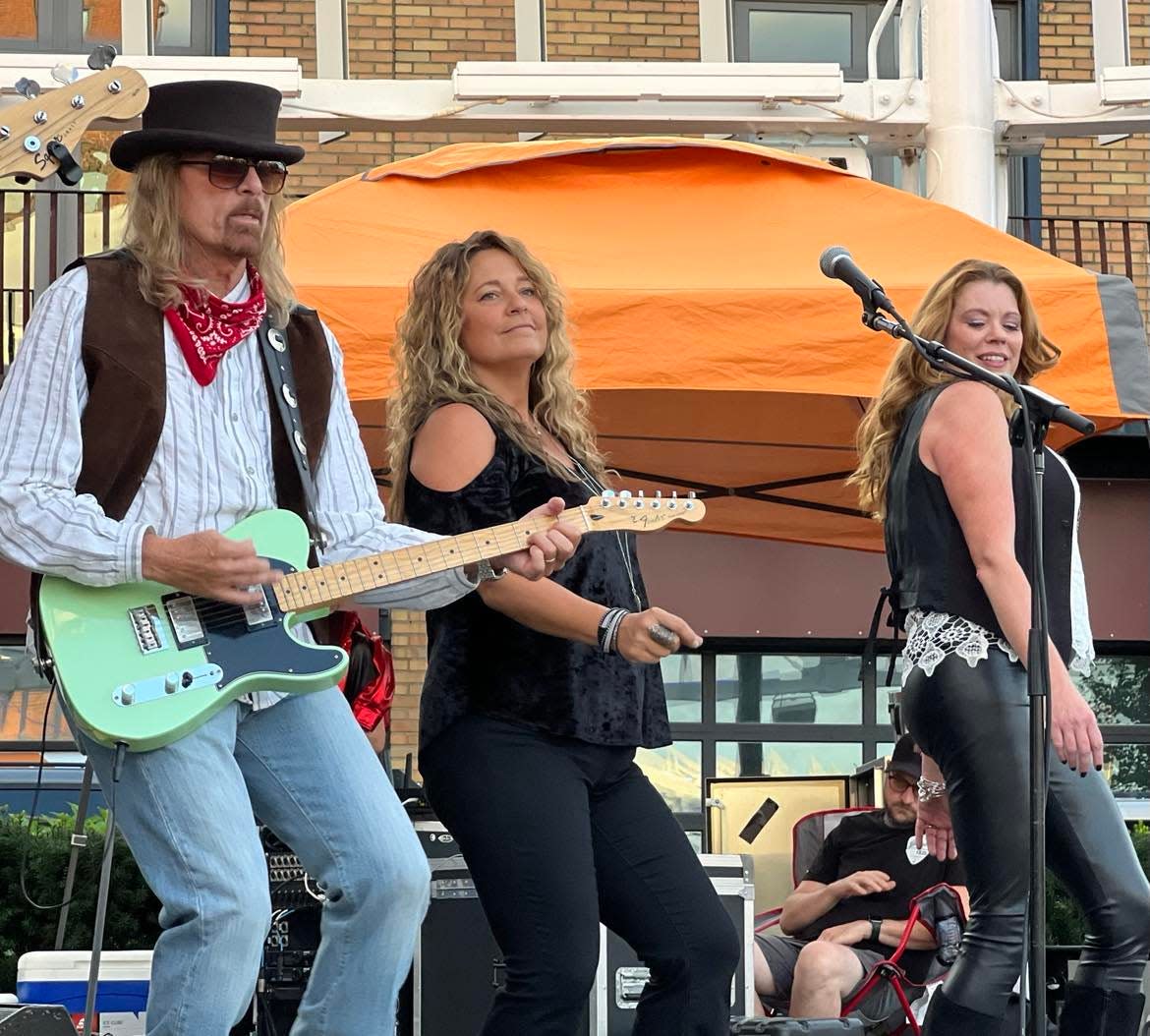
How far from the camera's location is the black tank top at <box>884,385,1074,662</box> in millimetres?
4668

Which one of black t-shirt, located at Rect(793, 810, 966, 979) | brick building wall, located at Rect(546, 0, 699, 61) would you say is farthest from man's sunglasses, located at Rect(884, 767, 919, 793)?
brick building wall, located at Rect(546, 0, 699, 61)

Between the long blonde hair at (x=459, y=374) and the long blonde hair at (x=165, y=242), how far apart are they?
0.53 m

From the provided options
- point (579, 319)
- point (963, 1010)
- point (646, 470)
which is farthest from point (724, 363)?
point (963, 1010)

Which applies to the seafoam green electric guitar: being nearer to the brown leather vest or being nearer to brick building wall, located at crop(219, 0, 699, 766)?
the brown leather vest

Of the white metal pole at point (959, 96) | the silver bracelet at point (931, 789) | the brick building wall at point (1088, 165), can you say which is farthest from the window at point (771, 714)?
the silver bracelet at point (931, 789)

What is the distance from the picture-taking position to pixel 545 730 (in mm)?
4156

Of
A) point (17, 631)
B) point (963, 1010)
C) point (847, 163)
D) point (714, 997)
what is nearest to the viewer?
point (714, 997)

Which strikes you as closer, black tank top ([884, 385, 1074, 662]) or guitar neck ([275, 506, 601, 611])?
guitar neck ([275, 506, 601, 611])

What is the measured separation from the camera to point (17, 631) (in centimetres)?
1210

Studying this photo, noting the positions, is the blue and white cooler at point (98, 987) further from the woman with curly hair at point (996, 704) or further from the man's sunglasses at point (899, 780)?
the man's sunglasses at point (899, 780)

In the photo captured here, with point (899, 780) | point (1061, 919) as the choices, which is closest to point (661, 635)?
point (899, 780)

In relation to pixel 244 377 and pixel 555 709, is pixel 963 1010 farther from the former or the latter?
pixel 244 377

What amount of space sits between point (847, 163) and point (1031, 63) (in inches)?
220

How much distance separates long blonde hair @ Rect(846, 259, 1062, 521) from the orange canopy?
0.96 meters
